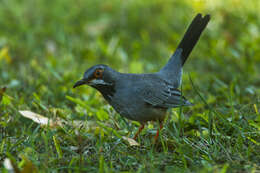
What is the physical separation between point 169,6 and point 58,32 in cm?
273

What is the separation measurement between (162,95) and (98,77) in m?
0.84

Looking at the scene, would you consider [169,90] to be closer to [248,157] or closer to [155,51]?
[248,157]

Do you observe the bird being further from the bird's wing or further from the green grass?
the green grass

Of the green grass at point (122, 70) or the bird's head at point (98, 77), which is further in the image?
the bird's head at point (98, 77)

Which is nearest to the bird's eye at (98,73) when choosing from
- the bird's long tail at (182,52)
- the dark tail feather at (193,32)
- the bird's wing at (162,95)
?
the bird's wing at (162,95)

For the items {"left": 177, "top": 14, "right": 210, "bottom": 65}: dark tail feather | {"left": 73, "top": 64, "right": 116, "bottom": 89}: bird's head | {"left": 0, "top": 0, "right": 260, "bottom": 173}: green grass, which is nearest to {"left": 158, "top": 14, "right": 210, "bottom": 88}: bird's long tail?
{"left": 177, "top": 14, "right": 210, "bottom": 65}: dark tail feather

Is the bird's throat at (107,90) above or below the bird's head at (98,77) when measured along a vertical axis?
below

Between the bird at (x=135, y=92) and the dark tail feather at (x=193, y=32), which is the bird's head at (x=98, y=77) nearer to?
the bird at (x=135, y=92)

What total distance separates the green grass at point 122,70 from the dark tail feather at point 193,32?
Result: 1.13 ft

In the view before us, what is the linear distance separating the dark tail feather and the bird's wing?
2.67ft

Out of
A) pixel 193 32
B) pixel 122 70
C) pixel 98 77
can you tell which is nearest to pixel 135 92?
pixel 98 77

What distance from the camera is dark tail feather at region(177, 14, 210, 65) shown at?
5.57 m

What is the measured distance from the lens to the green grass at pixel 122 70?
3545 mm

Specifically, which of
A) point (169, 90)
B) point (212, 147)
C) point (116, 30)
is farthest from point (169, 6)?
point (212, 147)
